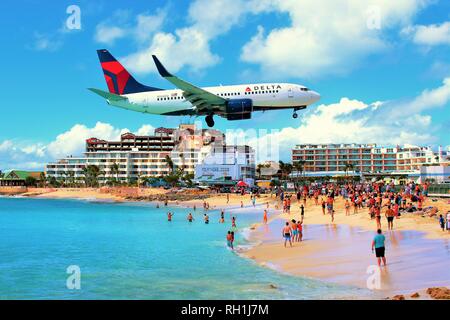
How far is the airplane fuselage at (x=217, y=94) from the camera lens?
34344 mm

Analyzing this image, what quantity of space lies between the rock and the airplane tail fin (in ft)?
85.7

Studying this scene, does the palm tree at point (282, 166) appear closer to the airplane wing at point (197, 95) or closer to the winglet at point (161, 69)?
the airplane wing at point (197, 95)

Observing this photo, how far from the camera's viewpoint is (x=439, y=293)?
1363cm

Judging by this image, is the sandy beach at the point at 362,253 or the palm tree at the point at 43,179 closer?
the sandy beach at the point at 362,253

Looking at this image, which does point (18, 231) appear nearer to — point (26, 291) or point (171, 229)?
point (171, 229)

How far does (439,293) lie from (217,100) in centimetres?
2260

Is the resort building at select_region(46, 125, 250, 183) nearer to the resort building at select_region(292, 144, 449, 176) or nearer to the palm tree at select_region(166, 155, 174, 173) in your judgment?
the palm tree at select_region(166, 155, 174, 173)

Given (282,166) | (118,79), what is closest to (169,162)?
(282,166)

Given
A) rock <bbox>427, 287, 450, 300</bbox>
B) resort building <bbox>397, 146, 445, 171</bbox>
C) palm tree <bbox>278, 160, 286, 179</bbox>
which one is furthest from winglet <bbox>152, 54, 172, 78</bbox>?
palm tree <bbox>278, 160, 286, 179</bbox>

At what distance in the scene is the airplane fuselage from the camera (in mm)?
34344

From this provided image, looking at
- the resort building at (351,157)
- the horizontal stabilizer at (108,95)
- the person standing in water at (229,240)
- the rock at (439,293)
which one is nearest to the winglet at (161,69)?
the horizontal stabilizer at (108,95)

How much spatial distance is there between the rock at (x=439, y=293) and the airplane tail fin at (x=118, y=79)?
1028 inches
